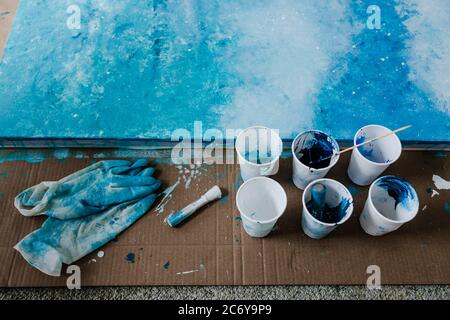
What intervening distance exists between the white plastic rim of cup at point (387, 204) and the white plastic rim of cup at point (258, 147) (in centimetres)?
32

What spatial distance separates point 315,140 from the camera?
1313mm

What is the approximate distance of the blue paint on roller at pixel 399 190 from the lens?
1.24m

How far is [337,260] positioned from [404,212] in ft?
0.84

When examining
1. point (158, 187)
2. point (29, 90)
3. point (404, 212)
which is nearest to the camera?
point (404, 212)

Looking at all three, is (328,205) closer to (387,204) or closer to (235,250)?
(387,204)

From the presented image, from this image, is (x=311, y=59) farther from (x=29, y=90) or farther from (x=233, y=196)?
(x=29, y=90)

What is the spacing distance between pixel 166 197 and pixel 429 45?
120 centimetres

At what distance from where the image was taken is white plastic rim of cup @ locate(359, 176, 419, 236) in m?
1.23

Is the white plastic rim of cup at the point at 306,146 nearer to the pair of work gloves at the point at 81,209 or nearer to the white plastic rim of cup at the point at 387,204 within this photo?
the white plastic rim of cup at the point at 387,204

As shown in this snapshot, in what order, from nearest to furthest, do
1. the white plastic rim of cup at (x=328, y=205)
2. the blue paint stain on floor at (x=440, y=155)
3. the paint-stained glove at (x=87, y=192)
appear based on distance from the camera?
the white plastic rim of cup at (x=328, y=205) → the paint-stained glove at (x=87, y=192) → the blue paint stain on floor at (x=440, y=155)

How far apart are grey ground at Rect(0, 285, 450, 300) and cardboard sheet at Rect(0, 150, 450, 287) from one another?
0.08ft

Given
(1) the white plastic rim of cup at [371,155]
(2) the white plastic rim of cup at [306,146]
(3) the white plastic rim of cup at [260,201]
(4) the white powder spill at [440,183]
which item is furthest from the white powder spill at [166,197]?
(4) the white powder spill at [440,183]

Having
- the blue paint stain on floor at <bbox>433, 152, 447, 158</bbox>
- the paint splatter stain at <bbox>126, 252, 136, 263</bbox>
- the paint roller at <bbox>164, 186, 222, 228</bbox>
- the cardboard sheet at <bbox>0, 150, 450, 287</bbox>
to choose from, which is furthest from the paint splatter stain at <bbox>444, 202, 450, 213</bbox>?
the paint splatter stain at <bbox>126, 252, 136, 263</bbox>

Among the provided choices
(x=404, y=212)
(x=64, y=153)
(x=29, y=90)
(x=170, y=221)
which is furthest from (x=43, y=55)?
(x=404, y=212)
